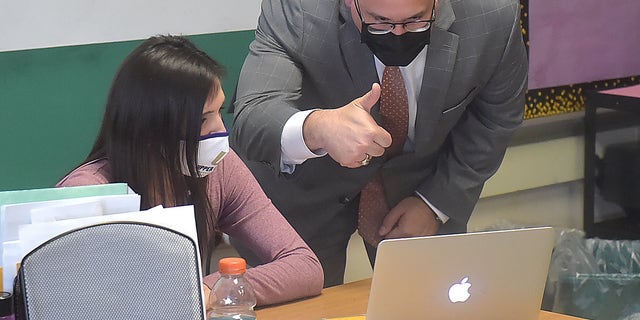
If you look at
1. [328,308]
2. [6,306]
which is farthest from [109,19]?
[6,306]

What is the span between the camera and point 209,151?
2.14m

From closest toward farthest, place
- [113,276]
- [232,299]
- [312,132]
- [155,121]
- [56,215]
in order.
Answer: [113,276] → [56,215] → [232,299] → [155,121] → [312,132]

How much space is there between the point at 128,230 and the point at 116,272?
0.21 feet

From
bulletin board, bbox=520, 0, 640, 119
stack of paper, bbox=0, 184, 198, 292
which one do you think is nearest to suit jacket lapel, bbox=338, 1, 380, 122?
stack of paper, bbox=0, 184, 198, 292

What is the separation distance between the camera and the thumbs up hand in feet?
6.67

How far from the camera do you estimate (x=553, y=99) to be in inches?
163

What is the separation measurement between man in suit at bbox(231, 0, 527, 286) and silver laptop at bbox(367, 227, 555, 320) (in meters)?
0.52

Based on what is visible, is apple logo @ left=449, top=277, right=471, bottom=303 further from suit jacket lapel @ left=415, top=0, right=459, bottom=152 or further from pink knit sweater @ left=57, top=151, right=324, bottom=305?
suit jacket lapel @ left=415, top=0, right=459, bottom=152

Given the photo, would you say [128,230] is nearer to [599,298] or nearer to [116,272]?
[116,272]

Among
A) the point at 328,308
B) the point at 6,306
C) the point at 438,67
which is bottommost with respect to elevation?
the point at 328,308

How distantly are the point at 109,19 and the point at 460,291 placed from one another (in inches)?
62.6

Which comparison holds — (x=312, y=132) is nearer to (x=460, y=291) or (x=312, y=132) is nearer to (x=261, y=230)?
(x=261, y=230)

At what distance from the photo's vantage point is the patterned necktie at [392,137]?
255cm

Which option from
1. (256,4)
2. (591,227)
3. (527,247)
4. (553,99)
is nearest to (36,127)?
(256,4)
